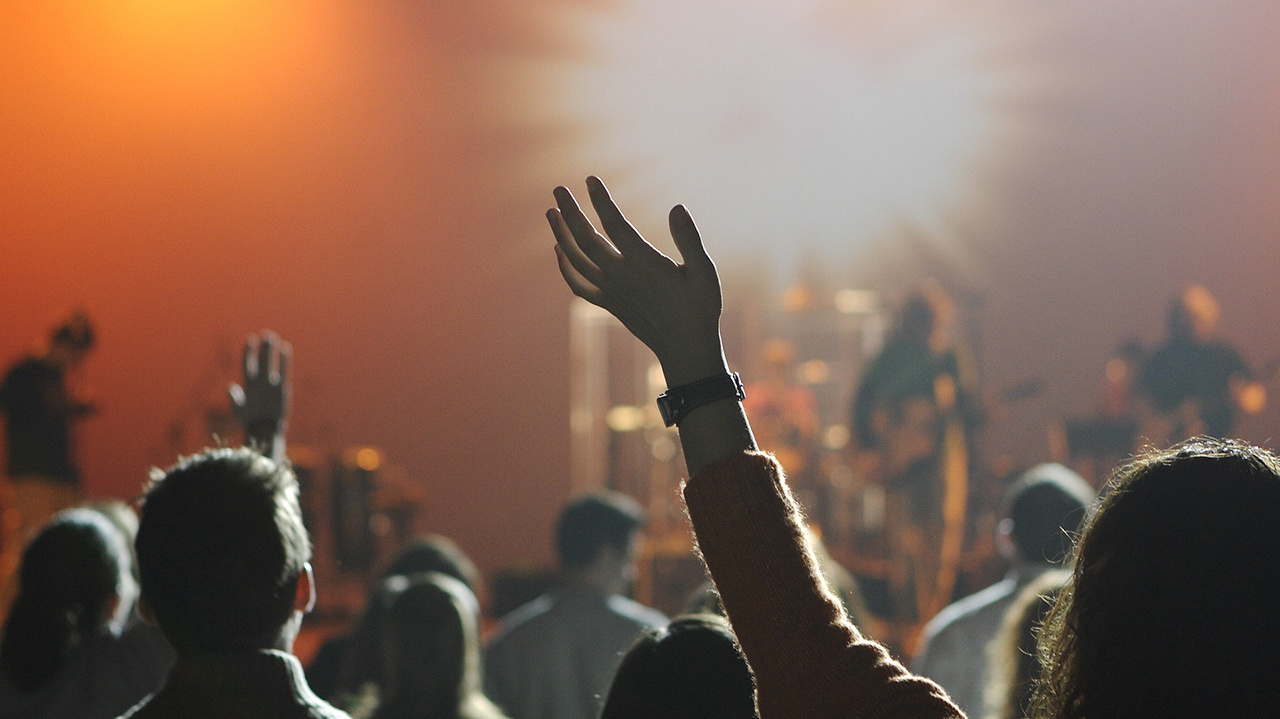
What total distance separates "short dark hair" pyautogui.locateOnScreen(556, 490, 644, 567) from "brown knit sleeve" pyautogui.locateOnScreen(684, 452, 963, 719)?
111 inches

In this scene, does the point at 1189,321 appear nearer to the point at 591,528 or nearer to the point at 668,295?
the point at 591,528

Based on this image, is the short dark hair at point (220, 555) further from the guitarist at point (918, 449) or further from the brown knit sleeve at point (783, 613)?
the guitarist at point (918, 449)

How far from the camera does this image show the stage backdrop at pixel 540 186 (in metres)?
9.82

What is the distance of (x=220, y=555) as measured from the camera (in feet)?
4.76

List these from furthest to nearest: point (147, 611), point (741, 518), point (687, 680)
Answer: point (147, 611) → point (687, 680) → point (741, 518)

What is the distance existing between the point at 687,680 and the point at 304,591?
499 millimetres

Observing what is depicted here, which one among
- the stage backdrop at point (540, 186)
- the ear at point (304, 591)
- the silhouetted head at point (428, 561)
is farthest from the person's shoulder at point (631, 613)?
the stage backdrop at point (540, 186)

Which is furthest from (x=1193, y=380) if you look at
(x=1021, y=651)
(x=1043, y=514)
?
(x=1021, y=651)

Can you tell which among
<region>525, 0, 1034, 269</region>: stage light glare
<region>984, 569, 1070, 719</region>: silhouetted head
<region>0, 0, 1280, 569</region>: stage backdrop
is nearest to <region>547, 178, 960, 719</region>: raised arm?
<region>984, 569, 1070, 719</region>: silhouetted head

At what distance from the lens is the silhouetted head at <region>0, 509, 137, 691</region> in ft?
7.85

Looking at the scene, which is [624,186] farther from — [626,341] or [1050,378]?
[1050,378]

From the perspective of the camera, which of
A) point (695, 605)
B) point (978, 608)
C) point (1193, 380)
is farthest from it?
point (1193, 380)

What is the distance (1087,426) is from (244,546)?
25.6 feet

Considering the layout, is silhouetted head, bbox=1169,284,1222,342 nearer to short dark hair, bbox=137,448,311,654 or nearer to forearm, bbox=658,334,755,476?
short dark hair, bbox=137,448,311,654
